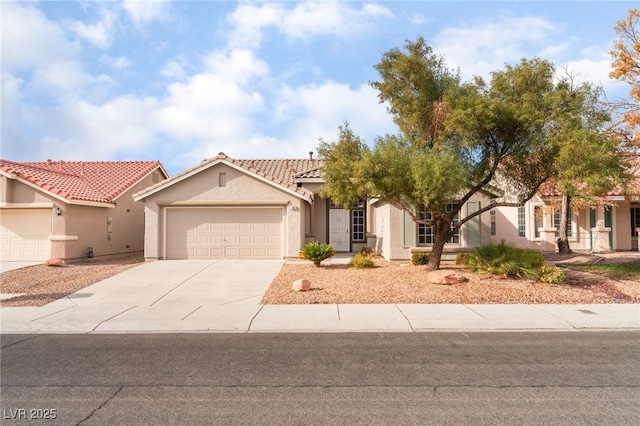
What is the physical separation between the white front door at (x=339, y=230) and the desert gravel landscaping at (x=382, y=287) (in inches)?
216

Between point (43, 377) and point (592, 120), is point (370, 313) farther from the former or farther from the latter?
point (592, 120)

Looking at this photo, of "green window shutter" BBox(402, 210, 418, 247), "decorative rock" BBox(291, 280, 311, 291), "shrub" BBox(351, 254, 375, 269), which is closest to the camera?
"decorative rock" BBox(291, 280, 311, 291)

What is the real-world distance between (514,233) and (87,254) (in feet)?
71.5

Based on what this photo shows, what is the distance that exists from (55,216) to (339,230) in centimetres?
1282

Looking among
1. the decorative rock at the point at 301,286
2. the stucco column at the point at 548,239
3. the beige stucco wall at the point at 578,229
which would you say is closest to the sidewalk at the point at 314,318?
the decorative rock at the point at 301,286

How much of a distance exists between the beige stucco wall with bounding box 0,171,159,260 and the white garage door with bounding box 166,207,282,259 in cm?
398

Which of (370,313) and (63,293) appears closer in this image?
(370,313)

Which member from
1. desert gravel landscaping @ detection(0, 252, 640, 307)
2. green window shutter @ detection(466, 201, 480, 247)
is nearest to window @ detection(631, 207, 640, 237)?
desert gravel landscaping @ detection(0, 252, 640, 307)

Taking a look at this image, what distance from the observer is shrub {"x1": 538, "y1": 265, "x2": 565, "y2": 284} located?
12.3 m

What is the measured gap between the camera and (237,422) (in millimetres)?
4383

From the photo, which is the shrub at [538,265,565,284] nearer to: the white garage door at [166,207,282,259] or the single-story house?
the single-story house

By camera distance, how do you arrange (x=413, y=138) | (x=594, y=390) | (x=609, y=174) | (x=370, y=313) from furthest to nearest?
1. (x=413, y=138)
2. (x=609, y=174)
3. (x=370, y=313)
4. (x=594, y=390)

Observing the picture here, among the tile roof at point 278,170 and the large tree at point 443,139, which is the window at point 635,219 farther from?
the tile roof at point 278,170

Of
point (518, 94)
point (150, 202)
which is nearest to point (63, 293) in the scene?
point (150, 202)
